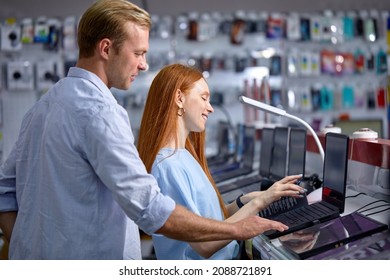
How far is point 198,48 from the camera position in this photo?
201 inches

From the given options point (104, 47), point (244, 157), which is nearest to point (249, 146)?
point (244, 157)

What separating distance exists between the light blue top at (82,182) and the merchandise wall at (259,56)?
143 inches

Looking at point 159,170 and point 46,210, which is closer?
point 46,210

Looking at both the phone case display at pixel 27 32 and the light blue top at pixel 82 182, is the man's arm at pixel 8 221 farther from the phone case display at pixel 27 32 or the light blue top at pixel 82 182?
the phone case display at pixel 27 32

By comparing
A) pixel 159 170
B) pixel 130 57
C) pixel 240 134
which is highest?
pixel 130 57

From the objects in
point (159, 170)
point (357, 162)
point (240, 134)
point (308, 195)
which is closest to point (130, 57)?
point (159, 170)

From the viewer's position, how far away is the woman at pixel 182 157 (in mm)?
1505

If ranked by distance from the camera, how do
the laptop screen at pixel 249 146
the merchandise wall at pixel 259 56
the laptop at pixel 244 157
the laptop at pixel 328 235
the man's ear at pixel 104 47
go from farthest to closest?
1. the merchandise wall at pixel 259 56
2. the laptop screen at pixel 249 146
3. the laptop at pixel 244 157
4. the laptop at pixel 328 235
5. the man's ear at pixel 104 47

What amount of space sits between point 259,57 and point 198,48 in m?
0.56

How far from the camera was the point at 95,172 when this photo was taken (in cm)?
112

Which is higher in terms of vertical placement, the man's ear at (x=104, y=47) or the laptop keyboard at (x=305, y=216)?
the man's ear at (x=104, y=47)

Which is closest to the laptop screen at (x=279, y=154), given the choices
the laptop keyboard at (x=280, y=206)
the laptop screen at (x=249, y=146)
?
the laptop screen at (x=249, y=146)

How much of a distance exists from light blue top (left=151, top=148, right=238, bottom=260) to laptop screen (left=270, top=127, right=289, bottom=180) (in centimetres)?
86
